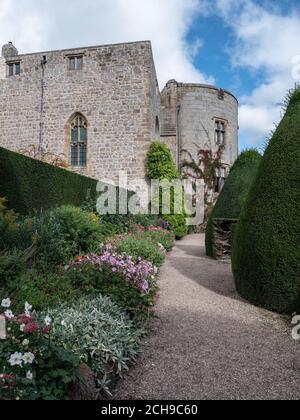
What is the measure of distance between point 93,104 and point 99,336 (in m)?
13.2

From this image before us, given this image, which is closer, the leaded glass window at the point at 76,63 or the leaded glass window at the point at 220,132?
the leaded glass window at the point at 76,63

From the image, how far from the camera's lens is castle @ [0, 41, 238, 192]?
45.3 ft

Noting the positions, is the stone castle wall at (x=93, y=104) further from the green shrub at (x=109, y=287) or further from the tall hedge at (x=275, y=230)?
the green shrub at (x=109, y=287)

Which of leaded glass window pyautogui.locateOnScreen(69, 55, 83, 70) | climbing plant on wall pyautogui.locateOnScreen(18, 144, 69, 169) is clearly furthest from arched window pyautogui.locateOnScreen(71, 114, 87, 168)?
leaded glass window pyautogui.locateOnScreen(69, 55, 83, 70)

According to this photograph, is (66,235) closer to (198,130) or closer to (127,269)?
(127,269)

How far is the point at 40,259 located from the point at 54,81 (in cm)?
1216

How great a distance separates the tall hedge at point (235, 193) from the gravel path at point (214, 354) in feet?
12.4

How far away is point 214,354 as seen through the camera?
2844mm

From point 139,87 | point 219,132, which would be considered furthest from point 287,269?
point 219,132

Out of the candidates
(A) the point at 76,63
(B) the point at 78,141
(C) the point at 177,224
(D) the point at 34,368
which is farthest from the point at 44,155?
(D) the point at 34,368

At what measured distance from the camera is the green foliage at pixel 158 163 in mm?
13375

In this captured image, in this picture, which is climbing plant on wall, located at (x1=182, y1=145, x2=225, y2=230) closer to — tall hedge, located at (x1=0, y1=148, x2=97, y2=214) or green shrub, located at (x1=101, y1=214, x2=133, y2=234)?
green shrub, located at (x1=101, y1=214, x2=133, y2=234)

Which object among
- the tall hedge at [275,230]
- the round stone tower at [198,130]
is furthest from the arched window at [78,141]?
the tall hedge at [275,230]
